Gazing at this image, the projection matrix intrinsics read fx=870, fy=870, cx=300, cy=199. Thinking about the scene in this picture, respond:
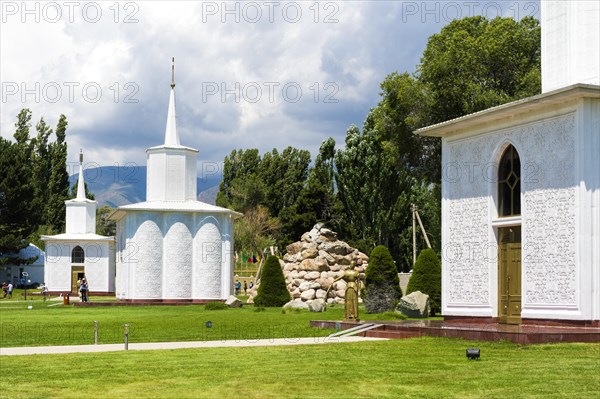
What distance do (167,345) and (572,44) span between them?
11945mm

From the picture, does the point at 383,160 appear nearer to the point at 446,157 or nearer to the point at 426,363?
the point at 446,157

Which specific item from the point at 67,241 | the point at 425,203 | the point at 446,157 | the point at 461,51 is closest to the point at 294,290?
the point at 461,51

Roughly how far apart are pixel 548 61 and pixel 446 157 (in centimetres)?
382

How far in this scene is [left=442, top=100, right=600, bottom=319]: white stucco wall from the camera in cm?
1897

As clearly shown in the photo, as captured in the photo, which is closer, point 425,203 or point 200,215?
point 200,215

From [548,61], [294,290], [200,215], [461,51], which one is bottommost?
[294,290]

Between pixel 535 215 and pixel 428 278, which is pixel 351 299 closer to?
pixel 535 215

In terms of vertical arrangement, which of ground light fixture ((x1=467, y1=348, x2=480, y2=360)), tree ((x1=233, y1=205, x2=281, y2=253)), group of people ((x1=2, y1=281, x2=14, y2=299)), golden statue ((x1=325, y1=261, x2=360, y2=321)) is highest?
tree ((x1=233, y1=205, x2=281, y2=253))

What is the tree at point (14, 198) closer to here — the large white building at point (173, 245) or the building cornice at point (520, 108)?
the large white building at point (173, 245)

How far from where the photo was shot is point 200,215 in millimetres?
49406

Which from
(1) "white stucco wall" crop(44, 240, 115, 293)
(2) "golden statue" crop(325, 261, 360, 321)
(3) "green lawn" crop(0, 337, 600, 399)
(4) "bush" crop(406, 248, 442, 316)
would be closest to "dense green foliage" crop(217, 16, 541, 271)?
(4) "bush" crop(406, 248, 442, 316)

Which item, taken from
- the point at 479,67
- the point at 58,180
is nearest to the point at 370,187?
the point at 479,67

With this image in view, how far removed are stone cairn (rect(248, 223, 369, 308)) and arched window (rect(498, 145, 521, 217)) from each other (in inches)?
755

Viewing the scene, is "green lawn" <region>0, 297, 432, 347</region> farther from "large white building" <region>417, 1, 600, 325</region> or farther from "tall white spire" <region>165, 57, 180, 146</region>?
"tall white spire" <region>165, 57, 180, 146</region>
